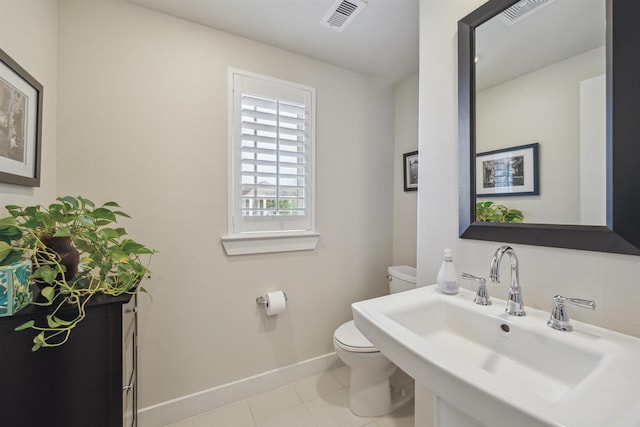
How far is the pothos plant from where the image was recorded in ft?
2.48

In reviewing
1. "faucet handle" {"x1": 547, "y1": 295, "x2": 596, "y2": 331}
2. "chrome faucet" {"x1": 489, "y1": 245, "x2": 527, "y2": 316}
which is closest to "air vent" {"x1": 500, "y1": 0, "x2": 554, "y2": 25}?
"chrome faucet" {"x1": 489, "y1": 245, "x2": 527, "y2": 316}

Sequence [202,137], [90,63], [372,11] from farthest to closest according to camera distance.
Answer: [202,137] < [372,11] < [90,63]

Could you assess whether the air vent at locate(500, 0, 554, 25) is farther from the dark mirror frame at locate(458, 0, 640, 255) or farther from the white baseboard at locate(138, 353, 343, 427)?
the white baseboard at locate(138, 353, 343, 427)

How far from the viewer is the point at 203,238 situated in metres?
1.51

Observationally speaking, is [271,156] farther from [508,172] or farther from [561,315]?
[561,315]

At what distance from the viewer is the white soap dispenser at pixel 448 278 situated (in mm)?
991

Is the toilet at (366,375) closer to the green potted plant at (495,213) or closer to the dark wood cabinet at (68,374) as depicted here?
the green potted plant at (495,213)

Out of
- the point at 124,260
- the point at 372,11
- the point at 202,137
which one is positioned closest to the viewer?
the point at 124,260

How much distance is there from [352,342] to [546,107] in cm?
138

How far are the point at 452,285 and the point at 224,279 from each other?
1.26 m

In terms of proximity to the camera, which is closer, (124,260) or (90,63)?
(124,260)

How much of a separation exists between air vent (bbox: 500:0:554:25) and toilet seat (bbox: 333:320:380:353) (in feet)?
4.96

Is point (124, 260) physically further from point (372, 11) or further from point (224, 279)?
point (372, 11)

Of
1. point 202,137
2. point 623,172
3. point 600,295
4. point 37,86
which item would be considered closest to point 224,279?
point 202,137
